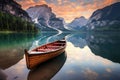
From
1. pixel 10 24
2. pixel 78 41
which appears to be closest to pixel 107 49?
pixel 78 41

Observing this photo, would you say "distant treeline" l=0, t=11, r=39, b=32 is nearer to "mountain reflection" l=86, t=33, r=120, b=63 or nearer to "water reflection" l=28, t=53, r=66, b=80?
"mountain reflection" l=86, t=33, r=120, b=63

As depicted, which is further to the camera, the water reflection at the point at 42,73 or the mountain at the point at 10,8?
the mountain at the point at 10,8

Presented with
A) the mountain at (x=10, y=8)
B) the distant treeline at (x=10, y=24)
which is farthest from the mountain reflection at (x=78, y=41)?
the mountain at (x=10, y=8)

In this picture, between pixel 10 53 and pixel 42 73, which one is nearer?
pixel 42 73

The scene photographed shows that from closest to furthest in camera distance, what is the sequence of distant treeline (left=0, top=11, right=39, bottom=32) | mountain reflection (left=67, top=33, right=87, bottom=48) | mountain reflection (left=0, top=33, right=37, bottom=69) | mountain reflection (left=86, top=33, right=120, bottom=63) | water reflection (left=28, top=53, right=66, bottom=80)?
water reflection (left=28, top=53, right=66, bottom=80) → mountain reflection (left=0, top=33, right=37, bottom=69) → mountain reflection (left=86, top=33, right=120, bottom=63) → mountain reflection (left=67, top=33, right=87, bottom=48) → distant treeline (left=0, top=11, right=39, bottom=32)

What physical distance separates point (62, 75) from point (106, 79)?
222cm

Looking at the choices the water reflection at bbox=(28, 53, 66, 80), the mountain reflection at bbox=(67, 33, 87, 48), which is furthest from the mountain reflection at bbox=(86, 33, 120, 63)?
the water reflection at bbox=(28, 53, 66, 80)

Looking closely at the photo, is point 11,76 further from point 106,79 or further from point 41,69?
point 106,79

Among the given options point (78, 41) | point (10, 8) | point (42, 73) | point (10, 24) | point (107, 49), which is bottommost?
point (78, 41)

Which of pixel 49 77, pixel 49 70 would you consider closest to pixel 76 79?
pixel 49 77

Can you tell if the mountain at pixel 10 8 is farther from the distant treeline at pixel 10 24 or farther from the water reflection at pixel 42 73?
the water reflection at pixel 42 73

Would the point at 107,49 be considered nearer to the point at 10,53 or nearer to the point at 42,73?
the point at 10,53

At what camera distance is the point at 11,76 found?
721 centimetres

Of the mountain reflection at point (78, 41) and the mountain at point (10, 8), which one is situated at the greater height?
the mountain at point (10, 8)
